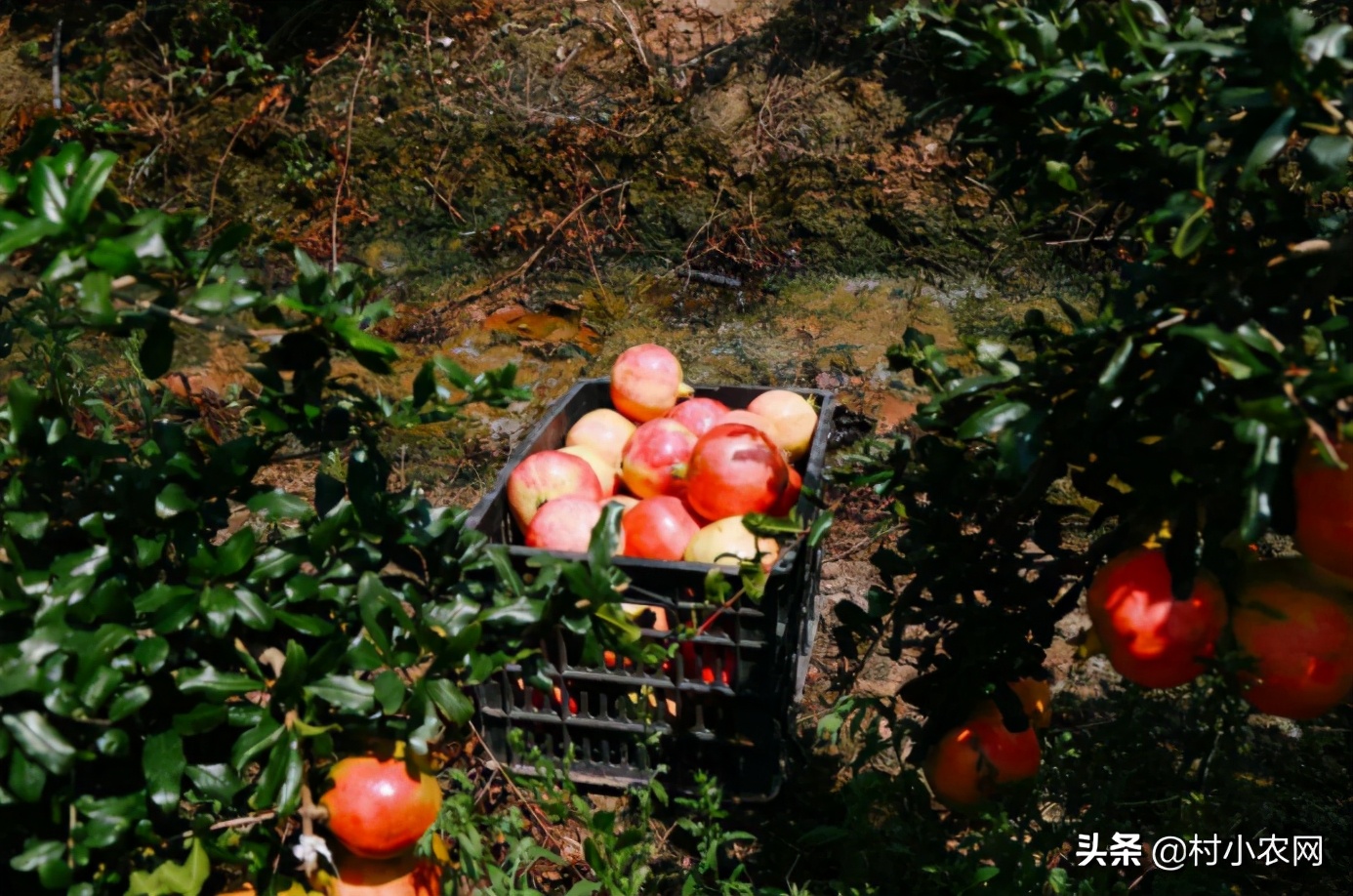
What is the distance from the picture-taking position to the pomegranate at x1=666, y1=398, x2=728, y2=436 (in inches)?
100

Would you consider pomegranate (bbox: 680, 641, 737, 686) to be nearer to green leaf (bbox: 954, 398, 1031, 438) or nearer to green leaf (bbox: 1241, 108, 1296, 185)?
green leaf (bbox: 954, 398, 1031, 438)

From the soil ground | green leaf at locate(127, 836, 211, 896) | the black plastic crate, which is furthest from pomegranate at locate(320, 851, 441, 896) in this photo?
the soil ground

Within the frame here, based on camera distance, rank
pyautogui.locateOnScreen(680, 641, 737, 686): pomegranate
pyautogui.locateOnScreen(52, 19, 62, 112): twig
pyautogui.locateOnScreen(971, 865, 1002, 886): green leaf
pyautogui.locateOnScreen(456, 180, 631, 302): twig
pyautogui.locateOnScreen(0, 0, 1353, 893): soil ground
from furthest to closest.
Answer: pyautogui.locateOnScreen(52, 19, 62, 112): twig, pyautogui.locateOnScreen(456, 180, 631, 302): twig, pyautogui.locateOnScreen(0, 0, 1353, 893): soil ground, pyautogui.locateOnScreen(680, 641, 737, 686): pomegranate, pyautogui.locateOnScreen(971, 865, 1002, 886): green leaf

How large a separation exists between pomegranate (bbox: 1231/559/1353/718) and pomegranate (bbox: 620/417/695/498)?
1.20 m

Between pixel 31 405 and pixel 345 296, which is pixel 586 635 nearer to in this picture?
pixel 345 296

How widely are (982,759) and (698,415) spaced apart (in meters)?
1.11

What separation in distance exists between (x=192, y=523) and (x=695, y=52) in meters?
3.78

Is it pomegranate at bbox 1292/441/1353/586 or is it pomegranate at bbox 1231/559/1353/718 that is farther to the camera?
pomegranate at bbox 1231/559/1353/718

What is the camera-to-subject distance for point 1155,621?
132 centimetres

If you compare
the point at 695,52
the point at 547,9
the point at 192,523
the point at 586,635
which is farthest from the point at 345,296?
the point at 547,9

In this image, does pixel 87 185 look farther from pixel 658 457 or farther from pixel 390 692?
pixel 658 457

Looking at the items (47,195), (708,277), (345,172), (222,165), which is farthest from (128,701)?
(222,165)

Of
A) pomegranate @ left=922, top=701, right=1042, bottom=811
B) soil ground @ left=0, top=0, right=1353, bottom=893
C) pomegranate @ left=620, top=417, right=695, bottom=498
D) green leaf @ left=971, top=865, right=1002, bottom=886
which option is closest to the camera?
green leaf @ left=971, top=865, right=1002, bottom=886

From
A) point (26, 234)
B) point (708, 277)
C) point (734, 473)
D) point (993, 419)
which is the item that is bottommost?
point (708, 277)
